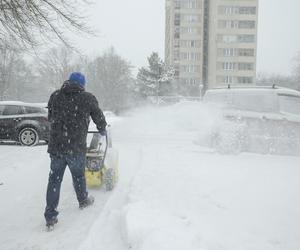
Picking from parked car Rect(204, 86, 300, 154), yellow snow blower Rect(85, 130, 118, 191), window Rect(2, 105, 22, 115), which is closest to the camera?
yellow snow blower Rect(85, 130, 118, 191)

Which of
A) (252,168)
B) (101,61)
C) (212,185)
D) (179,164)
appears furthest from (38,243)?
(101,61)

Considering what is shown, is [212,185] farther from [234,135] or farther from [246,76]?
[246,76]

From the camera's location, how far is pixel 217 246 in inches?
155

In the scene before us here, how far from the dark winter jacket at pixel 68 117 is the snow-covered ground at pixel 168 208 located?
103 cm

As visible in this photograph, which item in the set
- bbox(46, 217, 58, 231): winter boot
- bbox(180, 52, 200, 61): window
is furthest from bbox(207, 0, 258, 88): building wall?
bbox(46, 217, 58, 231): winter boot

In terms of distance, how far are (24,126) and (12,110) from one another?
92 cm

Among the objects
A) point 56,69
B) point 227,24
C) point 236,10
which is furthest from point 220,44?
point 56,69

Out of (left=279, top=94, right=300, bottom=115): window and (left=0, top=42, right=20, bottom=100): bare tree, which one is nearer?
(left=279, top=94, right=300, bottom=115): window

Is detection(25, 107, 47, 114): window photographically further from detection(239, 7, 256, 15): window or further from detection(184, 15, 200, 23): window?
detection(184, 15, 200, 23): window

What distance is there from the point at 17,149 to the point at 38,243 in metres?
8.47

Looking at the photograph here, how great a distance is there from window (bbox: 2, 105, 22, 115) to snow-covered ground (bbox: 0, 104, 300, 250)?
511 cm

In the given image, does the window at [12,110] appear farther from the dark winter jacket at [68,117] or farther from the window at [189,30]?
the window at [189,30]

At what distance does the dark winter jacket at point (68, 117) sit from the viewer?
5.11 metres

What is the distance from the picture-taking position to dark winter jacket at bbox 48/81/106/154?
16.8 feet
